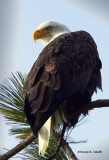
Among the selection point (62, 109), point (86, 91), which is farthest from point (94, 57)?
point (62, 109)

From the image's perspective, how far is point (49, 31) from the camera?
185 inches

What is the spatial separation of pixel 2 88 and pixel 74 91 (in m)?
0.48

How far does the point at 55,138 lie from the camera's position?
3.35 metres

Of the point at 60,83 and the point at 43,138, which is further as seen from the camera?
the point at 60,83

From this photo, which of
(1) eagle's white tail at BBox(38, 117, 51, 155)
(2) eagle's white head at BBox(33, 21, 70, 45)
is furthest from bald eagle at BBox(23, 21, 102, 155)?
(2) eagle's white head at BBox(33, 21, 70, 45)

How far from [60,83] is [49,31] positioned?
61.2 inches

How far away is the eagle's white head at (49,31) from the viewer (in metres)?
4.63

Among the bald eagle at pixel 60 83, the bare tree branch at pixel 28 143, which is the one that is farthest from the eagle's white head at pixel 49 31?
the bare tree branch at pixel 28 143

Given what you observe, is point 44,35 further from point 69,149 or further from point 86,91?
point 69,149

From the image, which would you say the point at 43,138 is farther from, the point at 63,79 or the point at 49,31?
the point at 49,31

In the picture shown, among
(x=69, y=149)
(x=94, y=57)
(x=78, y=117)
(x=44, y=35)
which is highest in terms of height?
(x=44, y=35)

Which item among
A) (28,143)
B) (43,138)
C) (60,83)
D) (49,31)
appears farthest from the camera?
(49,31)

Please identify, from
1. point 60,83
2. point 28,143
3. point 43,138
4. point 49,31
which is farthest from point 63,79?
point 49,31

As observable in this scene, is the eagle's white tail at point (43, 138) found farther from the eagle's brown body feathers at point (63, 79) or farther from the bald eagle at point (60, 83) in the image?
the eagle's brown body feathers at point (63, 79)
